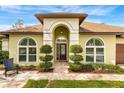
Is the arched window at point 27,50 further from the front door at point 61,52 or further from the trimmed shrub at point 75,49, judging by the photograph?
the front door at point 61,52

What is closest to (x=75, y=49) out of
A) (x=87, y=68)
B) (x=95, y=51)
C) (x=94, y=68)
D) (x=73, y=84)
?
(x=87, y=68)

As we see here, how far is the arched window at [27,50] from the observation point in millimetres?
20203

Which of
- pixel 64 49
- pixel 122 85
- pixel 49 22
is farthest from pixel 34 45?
pixel 122 85

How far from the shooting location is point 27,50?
20.1 m

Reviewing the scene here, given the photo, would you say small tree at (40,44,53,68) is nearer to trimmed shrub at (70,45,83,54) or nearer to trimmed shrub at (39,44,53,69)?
trimmed shrub at (39,44,53,69)

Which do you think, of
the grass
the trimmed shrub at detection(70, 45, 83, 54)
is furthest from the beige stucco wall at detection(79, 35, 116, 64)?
the grass

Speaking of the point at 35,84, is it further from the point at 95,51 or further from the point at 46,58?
the point at 95,51

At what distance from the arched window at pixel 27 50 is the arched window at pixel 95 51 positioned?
4.85m

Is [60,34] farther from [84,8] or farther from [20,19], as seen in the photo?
[20,19]

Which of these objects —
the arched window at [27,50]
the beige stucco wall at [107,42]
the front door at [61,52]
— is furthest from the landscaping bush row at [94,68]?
the front door at [61,52]

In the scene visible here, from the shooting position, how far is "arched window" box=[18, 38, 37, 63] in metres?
20.2

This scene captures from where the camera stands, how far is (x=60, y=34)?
2389 centimetres

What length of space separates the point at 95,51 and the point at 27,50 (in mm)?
6142

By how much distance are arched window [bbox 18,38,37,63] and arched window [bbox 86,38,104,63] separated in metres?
4.85
